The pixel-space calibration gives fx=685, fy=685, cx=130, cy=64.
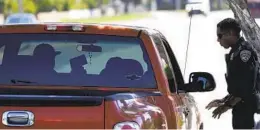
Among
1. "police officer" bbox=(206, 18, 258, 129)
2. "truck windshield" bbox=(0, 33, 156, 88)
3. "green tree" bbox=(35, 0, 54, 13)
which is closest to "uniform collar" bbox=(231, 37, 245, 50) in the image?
"police officer" bbox=(206, 18, 258, 129)

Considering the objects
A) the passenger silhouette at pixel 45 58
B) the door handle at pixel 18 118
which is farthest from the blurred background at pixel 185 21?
the door handle at pixel 18 118

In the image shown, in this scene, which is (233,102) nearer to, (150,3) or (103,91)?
(103,91)

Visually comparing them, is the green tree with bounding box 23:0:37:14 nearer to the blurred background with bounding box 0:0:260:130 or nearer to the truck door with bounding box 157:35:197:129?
the blurred background with bounding box 0:0:260:130

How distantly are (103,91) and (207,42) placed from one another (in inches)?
1242

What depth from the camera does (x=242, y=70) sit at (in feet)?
20.1

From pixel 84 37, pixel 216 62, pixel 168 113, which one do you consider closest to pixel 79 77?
pixel 84 37

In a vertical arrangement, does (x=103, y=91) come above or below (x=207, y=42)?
above

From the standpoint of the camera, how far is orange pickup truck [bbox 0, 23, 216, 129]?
4141 mm

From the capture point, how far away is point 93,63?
18.6 ft

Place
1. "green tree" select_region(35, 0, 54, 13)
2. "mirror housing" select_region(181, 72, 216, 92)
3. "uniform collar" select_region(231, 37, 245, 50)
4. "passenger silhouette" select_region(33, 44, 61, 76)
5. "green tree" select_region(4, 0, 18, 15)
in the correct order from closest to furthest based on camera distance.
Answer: "passenger silhouette" select_region(33, 44, 61, 76), "mirror housing" select_region(181, 72, 216, 92), "uniform collar" select_region(231, 37, 245, 50), "green tree" select_region(4, 0, 18, 15), "green tree" select_region(35, 0, 54, 13)

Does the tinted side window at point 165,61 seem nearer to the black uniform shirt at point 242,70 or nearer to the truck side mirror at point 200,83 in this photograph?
the truck side mirror at point 200,83

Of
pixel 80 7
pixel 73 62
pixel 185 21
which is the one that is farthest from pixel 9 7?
pixel 73 62

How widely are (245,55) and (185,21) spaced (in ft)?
172

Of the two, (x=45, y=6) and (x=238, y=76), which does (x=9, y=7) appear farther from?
(x=238, y=76)
